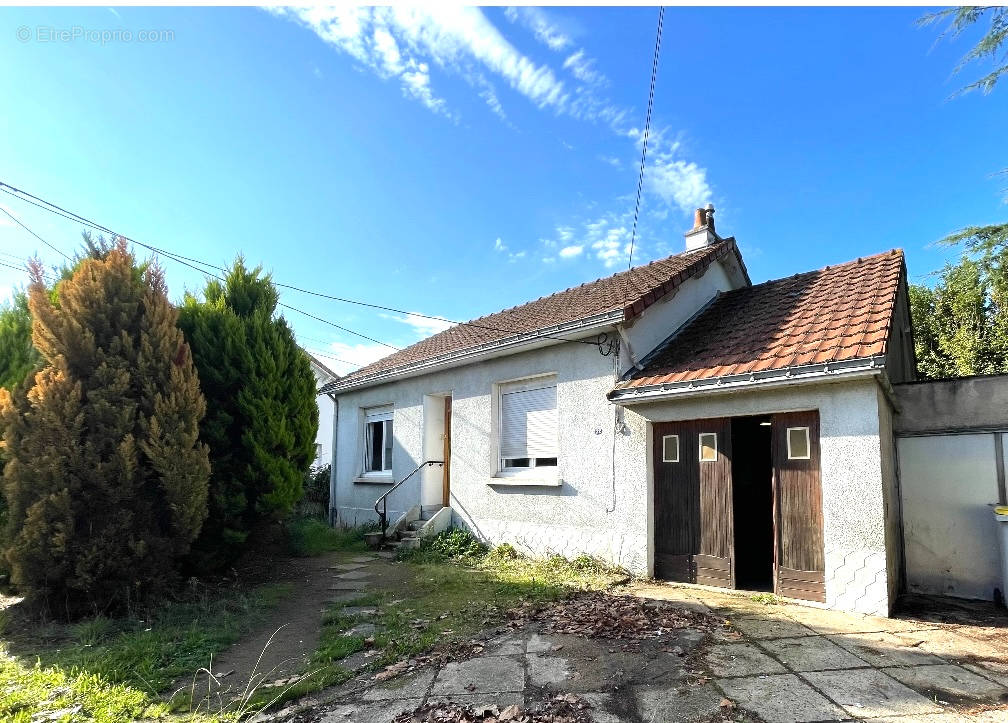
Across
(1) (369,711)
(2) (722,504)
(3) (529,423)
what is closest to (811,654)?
(2) (722,504)

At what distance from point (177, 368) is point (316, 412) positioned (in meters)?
2.37

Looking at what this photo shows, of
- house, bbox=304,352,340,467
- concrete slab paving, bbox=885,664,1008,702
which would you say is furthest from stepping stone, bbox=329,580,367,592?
house, bbox=304,352,340,467

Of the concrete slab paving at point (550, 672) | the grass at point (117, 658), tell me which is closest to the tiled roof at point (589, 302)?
Answer: the concrete slab paving at point (550, 672)

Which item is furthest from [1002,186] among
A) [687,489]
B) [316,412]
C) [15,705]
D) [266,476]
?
[15,705]

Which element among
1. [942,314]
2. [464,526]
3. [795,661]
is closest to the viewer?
[795,661]

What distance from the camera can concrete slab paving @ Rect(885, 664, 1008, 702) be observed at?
3.49 meters

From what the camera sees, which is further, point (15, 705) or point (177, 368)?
point (177, 368)

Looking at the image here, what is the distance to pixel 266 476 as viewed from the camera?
23.9ft

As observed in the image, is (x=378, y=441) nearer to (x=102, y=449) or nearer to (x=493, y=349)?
(x=493, y=349)

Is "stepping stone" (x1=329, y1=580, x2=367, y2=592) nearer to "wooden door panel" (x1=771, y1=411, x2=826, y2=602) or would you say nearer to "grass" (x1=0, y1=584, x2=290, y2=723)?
"grass" (x1=0, y1=584, x2=290, y2=723)

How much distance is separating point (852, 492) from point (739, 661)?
251cm

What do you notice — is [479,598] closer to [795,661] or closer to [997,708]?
[795,661]

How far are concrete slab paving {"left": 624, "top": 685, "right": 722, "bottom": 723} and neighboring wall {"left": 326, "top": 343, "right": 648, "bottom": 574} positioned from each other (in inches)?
137

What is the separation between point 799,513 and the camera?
5.91 meters
